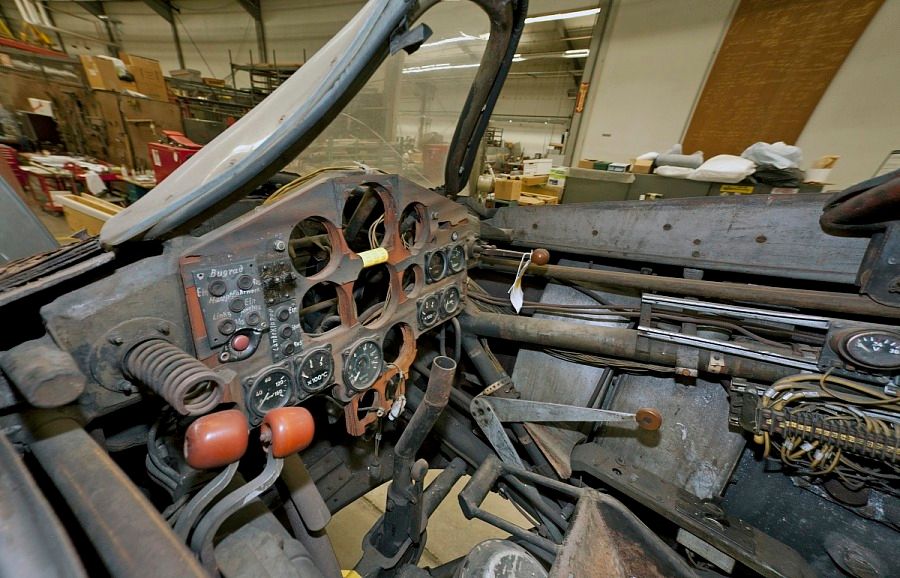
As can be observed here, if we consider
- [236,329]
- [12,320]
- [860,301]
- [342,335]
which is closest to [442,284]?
[342,335]

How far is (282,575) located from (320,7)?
790 cm

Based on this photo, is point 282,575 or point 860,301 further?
point 860,301

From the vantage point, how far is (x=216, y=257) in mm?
611

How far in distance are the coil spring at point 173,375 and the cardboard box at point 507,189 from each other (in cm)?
240

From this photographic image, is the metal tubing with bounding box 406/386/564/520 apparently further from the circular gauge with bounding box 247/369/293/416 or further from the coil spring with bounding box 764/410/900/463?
the coil spring with bounding box 764/410/900/463

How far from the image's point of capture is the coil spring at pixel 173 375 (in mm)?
471

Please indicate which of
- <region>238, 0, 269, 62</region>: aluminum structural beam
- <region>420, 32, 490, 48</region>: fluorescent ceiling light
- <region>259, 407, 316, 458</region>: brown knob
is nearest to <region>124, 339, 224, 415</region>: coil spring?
<region>259, 407, 316, 458</region>: brown knob

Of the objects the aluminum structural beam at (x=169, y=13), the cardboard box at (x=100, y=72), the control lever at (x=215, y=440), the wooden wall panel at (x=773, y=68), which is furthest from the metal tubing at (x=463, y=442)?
the aluminum structural beam at (x=169, y=13)

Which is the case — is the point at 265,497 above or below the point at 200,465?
below

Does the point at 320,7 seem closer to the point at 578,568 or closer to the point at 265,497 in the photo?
the point at 265,497

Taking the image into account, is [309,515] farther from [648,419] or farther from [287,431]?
[648,419]

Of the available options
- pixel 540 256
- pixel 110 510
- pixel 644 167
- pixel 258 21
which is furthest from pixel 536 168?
pixel 258 21

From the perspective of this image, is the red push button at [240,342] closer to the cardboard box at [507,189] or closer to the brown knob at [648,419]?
the brown knob at [648,419]

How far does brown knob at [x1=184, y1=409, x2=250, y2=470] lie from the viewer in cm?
45
